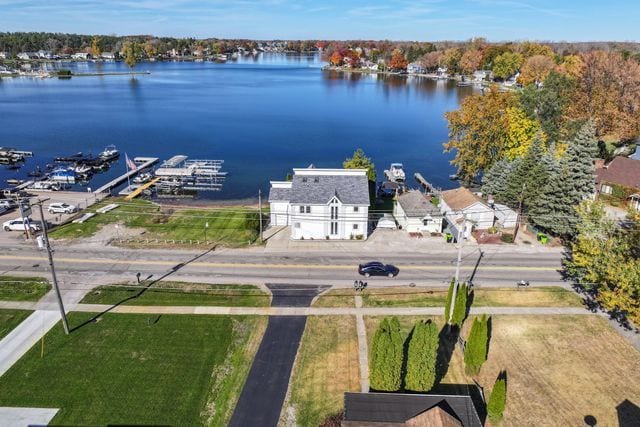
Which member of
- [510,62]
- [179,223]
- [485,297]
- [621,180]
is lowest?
[485,297]

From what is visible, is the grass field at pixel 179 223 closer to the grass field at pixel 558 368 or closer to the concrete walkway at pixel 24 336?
the concrete walkway at pixel 24 336

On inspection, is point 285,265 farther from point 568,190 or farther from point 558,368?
point 568,190

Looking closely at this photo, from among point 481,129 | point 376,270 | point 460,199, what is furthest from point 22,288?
point 481,129

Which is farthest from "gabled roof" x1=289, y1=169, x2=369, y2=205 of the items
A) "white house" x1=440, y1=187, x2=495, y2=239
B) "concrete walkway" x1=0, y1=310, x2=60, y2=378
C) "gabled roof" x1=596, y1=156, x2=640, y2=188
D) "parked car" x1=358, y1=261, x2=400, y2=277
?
"gabled roof" x1=596, y1=156, x2=640, y2=188

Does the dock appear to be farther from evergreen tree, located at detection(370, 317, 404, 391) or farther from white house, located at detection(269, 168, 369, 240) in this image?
evergreen tree, located at detection(370, 317, 404, 391)

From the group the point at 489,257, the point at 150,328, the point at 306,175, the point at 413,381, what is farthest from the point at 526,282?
the point at 150,328

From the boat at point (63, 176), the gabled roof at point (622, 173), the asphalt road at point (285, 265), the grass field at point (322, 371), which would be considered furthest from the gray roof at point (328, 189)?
the boat at point (63, 176)

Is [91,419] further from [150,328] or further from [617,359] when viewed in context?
[617,359]
